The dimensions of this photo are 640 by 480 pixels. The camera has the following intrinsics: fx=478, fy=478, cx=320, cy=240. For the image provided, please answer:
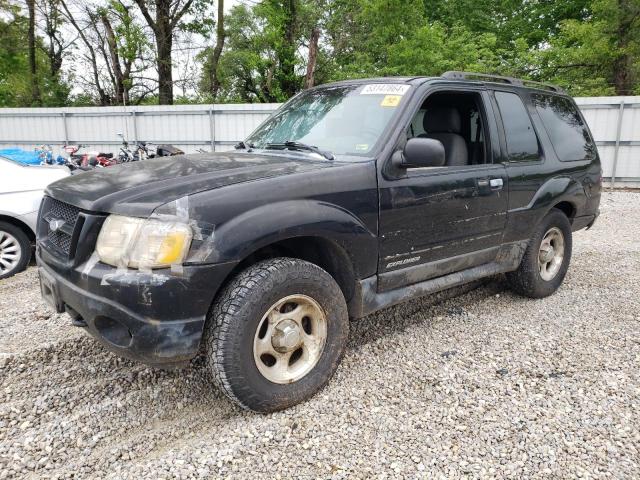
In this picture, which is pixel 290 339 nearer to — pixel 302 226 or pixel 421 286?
pixel 302 226

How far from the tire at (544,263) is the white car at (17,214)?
516 centimetres

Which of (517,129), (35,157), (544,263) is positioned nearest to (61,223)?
(517,129)

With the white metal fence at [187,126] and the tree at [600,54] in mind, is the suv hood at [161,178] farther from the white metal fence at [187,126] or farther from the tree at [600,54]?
the tree at [600,54]

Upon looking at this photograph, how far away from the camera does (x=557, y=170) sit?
14.2 feet

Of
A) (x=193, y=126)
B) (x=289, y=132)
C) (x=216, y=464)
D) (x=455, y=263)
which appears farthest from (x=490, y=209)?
(x=193, y=126)

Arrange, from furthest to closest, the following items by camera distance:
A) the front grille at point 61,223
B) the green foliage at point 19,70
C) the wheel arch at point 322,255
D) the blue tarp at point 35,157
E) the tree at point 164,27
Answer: the green foliage at point 19,70, the tree at point 164,27, the blue tarp at point 35,157, the wheel arch at point 322,255, the front grille at point 61,223

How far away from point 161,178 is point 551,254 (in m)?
3.72

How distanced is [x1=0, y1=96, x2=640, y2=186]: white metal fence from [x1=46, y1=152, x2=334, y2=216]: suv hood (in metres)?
10.6

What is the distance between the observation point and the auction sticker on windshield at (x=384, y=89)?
3391 mm

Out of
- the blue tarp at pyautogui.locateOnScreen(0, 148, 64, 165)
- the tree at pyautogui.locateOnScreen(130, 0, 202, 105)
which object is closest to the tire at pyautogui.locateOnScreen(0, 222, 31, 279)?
the blue tarp at pyautogui.locateOnScreen(0, 148, 64, 165)

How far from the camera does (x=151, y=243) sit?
225 centimetres

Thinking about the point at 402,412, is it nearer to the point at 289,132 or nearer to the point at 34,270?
the point at 289,132

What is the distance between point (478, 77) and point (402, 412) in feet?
9.05

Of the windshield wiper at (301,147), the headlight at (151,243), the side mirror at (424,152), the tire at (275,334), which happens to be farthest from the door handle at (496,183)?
the headlight at (151,243)
